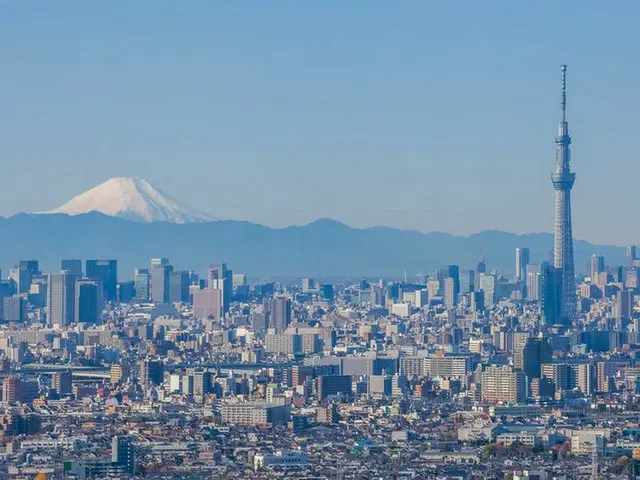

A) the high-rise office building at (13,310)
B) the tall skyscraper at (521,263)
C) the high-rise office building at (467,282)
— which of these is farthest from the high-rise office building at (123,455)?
the tall skyscraper at (521,263)

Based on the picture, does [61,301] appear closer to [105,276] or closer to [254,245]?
[105,276]

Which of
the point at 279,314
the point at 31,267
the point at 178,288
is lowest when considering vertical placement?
the point at 279,314

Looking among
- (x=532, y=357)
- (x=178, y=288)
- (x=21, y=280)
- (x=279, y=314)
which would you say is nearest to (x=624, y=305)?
(x=279, y=314)

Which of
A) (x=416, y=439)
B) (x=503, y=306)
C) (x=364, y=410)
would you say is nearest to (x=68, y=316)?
(x=503, y=306)

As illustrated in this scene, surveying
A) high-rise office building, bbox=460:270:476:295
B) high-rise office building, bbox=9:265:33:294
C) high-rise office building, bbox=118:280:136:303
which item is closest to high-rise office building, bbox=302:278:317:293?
high-rise office building, bbox=460:270:476:295

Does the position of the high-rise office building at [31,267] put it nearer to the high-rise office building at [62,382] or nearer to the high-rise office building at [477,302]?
the high-rise office building at [477,302]
